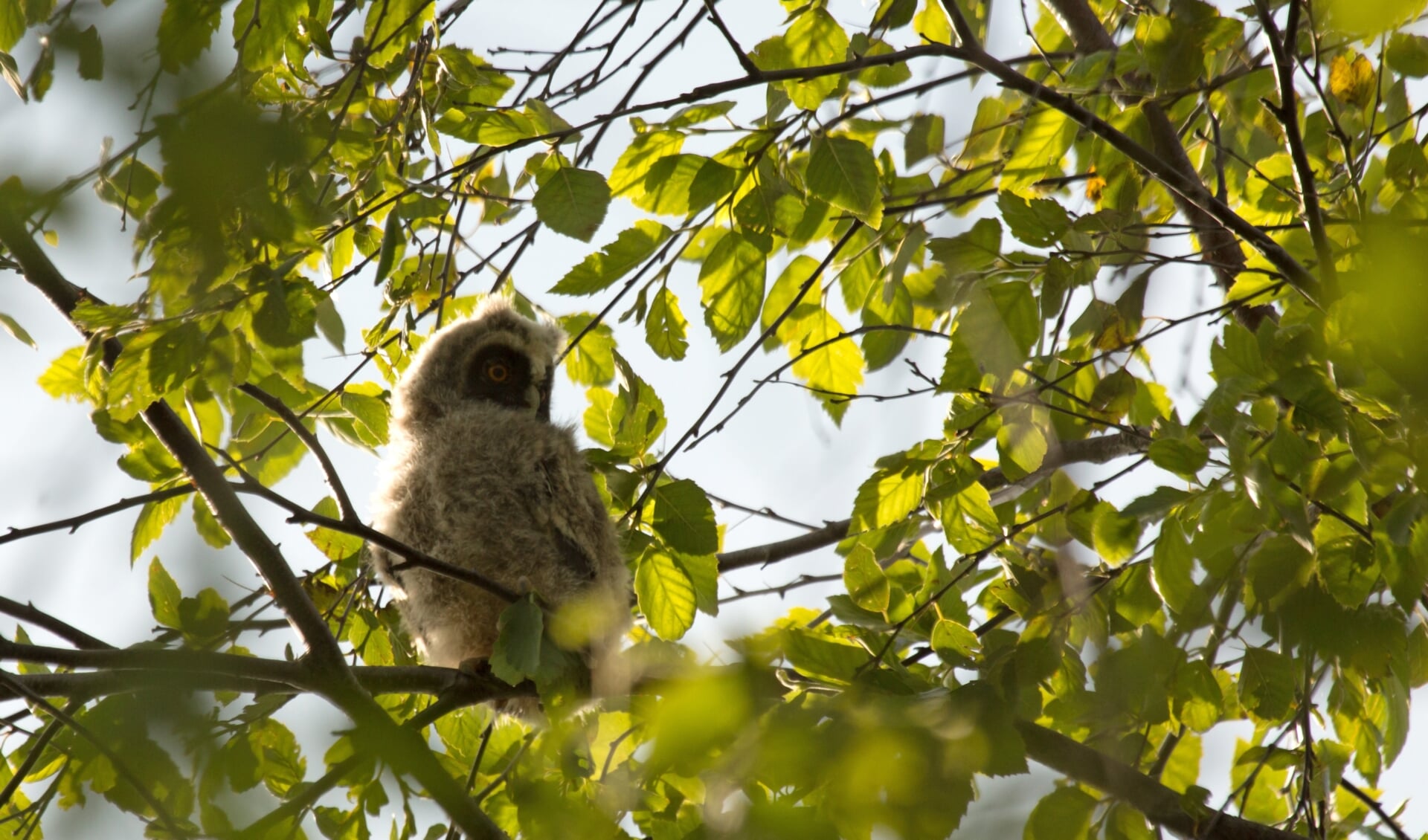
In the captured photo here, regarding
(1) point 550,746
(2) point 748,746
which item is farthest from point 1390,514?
(1) point 550,746

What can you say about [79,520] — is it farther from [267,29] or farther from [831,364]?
Result: [831,364]

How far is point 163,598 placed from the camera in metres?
1.90

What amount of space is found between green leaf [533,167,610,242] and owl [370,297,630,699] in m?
0.96

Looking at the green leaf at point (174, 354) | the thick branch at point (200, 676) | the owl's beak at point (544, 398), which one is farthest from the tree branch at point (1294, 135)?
the owl's beak at point (544, 398)

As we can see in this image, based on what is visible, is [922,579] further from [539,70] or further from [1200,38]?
[539,70]

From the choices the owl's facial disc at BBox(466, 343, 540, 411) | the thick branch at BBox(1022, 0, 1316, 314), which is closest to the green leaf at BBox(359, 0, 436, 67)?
the owl's facial disc at BBox(466, 343, 540, 411)

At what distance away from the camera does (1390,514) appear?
1.33 metres

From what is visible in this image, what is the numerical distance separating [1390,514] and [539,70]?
2.18m

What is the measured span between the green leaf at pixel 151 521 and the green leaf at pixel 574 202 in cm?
104

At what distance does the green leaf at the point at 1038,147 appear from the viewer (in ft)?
7.63

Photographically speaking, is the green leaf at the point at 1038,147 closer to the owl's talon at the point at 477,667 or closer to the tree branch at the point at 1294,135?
the tree branch at the point at 1294,135

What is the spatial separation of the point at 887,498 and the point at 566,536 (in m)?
1.00

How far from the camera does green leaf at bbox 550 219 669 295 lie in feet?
7.56

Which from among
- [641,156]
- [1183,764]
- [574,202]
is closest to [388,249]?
[574,202]
